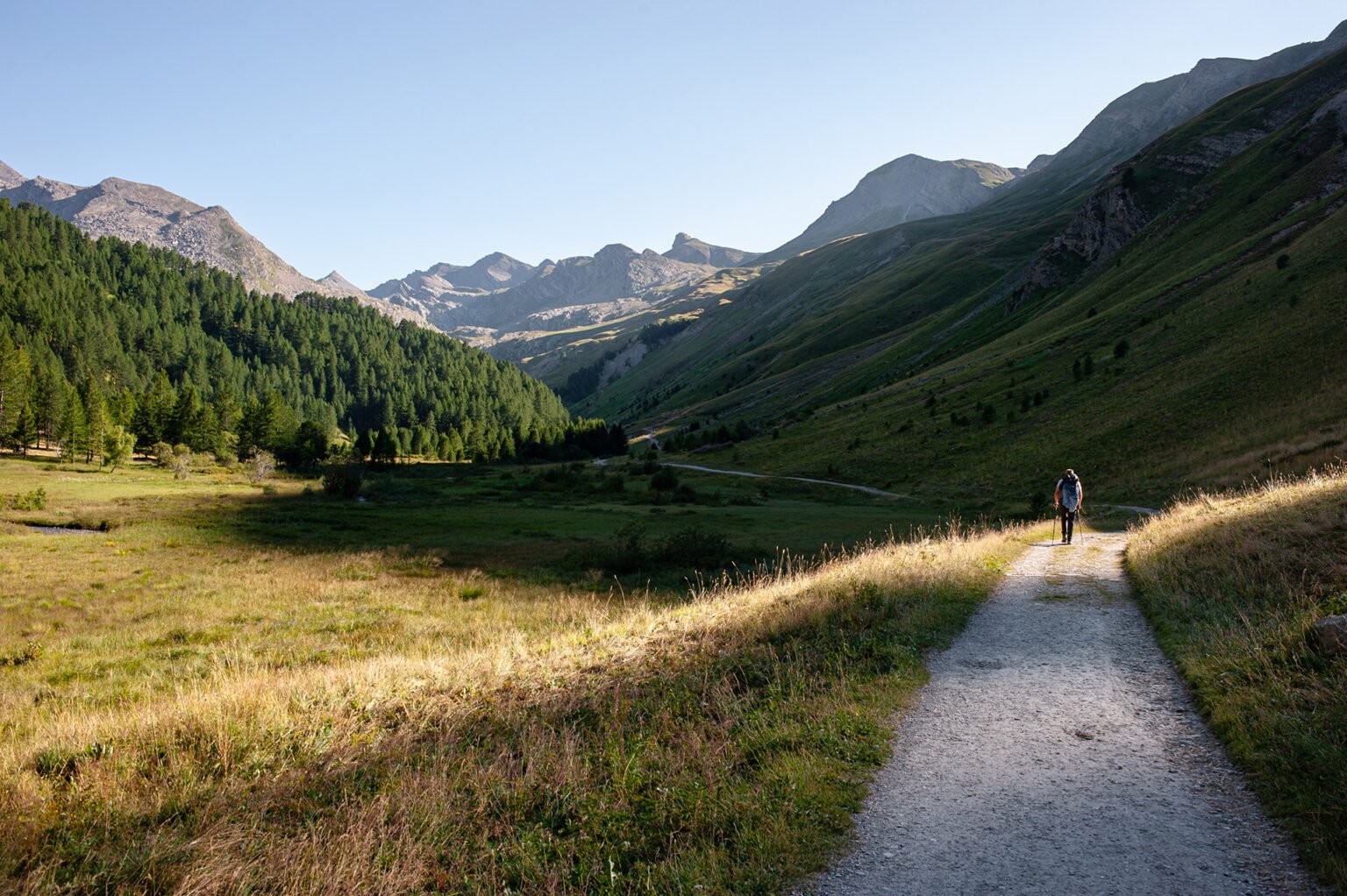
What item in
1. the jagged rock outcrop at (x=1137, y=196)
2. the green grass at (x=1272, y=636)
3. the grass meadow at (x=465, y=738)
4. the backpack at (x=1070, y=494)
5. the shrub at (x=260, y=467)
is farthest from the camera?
the jagged rock outcrop at (x=1137, y=196)

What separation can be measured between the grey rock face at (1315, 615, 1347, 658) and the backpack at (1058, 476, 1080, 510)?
19219 millimetres

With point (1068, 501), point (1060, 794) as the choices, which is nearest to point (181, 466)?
point (1068, 501)

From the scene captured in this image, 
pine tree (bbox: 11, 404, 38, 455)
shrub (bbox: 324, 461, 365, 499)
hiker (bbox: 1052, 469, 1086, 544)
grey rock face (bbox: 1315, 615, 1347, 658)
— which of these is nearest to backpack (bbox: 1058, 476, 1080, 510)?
hiker (bbox: 1052, 469, 1086, 544)

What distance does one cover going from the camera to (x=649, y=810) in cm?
644

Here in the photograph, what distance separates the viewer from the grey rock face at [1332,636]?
7.76 metres

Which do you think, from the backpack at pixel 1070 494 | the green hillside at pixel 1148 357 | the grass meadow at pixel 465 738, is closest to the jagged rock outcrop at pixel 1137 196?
the green hillside at pixel 1148 357

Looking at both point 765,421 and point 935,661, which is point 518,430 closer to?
point 765,421

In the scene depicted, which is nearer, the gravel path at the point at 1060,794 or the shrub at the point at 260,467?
the gravel path at the point at 1060,794

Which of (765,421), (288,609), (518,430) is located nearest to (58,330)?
(518,430)

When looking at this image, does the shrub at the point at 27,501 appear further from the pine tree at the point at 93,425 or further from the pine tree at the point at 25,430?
the pine tree at the point at 25,430

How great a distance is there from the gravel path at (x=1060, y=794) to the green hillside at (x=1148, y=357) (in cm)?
3759

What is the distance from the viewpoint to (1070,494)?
85.6 ft

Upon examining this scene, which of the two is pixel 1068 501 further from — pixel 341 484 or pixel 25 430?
pixel 25 430

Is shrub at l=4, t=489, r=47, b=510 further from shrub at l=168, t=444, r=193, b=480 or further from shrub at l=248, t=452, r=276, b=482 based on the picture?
shrub at l=248, t=452, r=276, b=482
